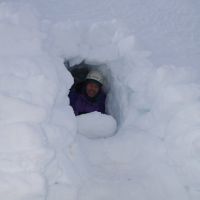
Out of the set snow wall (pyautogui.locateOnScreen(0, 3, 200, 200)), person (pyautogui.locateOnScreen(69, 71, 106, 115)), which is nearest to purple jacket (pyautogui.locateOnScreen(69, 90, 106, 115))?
person (pyautogui.locateOnScreen(69, 71, 106, 115))

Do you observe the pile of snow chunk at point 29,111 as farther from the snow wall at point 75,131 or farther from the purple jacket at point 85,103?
the purple jacket at point 85,103

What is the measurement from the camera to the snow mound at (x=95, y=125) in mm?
2828

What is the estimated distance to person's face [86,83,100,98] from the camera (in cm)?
384

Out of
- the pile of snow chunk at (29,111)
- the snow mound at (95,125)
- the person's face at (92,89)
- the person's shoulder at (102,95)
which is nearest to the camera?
the pile of snow chunk at (29,111)

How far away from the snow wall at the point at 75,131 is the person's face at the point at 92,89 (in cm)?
82

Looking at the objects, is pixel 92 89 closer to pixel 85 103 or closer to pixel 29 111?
pixel 85 103

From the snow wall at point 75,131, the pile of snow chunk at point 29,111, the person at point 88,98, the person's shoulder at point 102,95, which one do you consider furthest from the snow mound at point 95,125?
the person's shoulder at point 102,95

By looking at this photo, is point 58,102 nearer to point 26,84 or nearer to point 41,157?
point 26,84

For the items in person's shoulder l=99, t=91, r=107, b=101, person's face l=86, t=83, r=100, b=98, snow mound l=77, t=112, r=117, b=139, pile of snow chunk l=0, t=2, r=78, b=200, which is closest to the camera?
pile of snow chunk l=0, t=2, r=78, b=200

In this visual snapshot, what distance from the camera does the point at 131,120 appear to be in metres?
2.89

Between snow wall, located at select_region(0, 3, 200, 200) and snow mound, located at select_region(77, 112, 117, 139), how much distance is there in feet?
0.39

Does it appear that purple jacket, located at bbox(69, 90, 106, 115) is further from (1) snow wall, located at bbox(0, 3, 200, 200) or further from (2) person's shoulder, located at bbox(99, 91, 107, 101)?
(1) snow wall, located at bbox(0, 3, 200, 200)

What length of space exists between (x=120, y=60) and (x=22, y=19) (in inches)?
37.5

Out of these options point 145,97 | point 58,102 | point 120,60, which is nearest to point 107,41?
point 120,60
